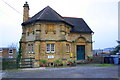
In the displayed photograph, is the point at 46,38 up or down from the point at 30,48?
up

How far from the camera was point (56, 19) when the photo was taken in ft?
77.8

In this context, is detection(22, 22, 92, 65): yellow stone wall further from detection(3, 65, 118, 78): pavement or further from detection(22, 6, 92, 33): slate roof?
detection(3, 65, 118, 78): pavement

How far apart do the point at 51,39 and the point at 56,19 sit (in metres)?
3.48

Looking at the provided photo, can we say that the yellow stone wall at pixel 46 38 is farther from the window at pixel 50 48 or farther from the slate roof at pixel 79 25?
the slate roof at pixel 79 25

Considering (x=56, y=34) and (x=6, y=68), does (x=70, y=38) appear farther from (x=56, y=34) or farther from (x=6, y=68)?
(x=6, y=68)

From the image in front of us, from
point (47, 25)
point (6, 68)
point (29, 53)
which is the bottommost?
point (6, 68)

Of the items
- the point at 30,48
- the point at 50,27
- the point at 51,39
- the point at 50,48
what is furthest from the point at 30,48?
the point at 50,27

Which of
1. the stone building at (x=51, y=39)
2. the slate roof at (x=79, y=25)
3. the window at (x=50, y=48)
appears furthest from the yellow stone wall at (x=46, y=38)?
the slate roof at (x=79, y=25)

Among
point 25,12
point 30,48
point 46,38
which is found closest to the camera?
point 46,38

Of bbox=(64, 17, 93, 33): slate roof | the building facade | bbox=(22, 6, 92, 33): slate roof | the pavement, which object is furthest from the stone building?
the building facade

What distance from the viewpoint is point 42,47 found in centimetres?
2284

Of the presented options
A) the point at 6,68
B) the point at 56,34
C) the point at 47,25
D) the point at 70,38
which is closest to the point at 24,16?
the point at 47,25

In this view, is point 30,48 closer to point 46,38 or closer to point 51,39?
point 46,38

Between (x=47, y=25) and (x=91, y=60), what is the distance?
35.8 ft
